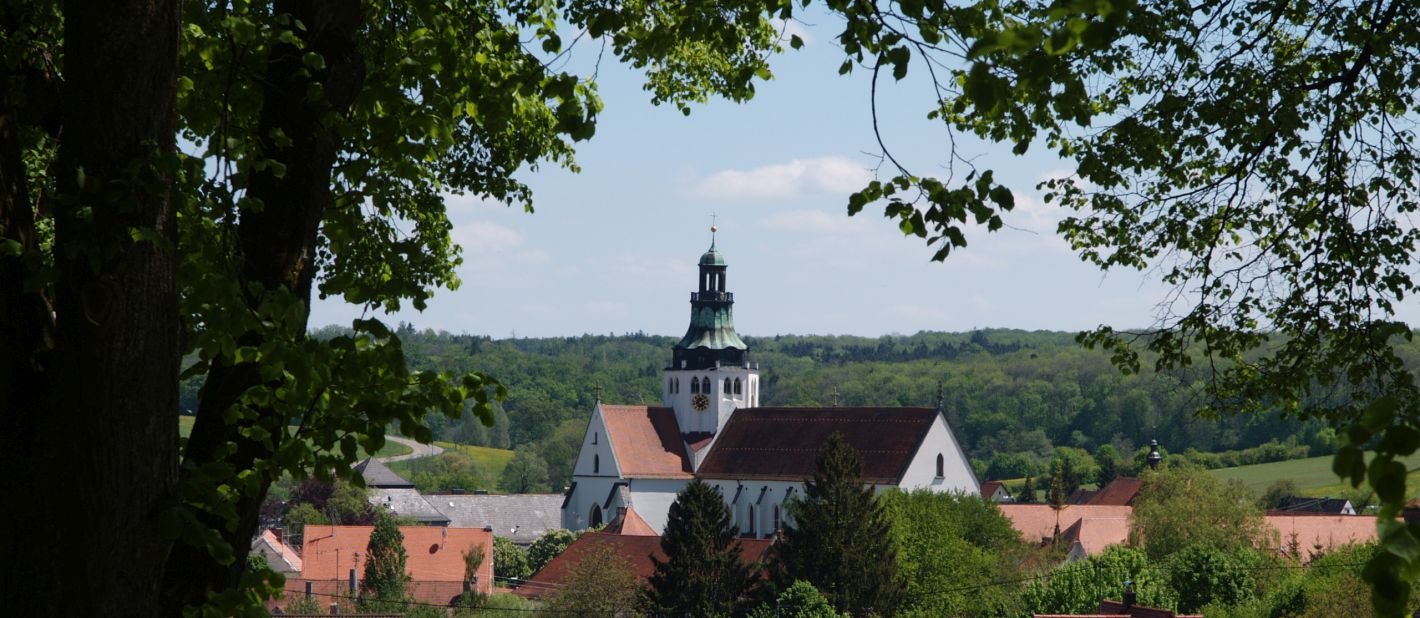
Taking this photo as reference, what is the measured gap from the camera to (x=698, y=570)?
192 ft

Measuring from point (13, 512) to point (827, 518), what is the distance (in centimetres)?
5602

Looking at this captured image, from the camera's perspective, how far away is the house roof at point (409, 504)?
102 meters

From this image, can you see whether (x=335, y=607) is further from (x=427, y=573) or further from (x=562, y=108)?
(x=562, y=108)

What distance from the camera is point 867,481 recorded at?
75.8 metres

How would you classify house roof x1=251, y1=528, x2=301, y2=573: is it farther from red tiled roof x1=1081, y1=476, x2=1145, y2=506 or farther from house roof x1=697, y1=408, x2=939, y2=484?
red tiled roof x1=1081, y1=476, x2=1145, y2=506

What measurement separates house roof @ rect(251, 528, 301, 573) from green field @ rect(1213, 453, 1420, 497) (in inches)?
2183

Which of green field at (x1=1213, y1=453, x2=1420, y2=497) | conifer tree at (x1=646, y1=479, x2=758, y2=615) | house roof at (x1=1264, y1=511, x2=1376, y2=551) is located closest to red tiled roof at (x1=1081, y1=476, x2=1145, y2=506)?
green field at (x1=1213, y1=453, x2=1420, y2=497)

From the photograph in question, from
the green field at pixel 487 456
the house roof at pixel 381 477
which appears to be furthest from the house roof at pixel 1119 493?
the green field at pixel 487 456

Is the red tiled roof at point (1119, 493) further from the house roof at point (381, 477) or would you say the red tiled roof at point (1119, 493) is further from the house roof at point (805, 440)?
the house roof at point (381, 477)

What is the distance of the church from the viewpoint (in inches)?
3103

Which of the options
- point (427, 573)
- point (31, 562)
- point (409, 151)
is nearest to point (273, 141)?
point (409, 151)

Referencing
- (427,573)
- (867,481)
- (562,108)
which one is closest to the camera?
(562,108)

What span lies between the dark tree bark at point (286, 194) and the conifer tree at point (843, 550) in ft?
177

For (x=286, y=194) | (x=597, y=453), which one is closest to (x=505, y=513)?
(x=597, y=453)
